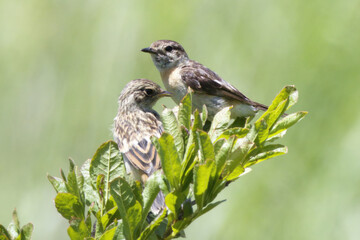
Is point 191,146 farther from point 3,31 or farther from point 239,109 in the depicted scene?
point 3,31

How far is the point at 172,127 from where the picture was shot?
2.14 metres

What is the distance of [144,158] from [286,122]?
1.47m

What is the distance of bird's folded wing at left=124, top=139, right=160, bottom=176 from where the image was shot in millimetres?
3459

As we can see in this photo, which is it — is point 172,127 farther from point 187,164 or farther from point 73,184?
point 73,184

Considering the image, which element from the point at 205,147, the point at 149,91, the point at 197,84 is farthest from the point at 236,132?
the point at 197,84

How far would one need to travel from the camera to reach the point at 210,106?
16.1 feet

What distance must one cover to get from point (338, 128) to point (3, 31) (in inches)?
161

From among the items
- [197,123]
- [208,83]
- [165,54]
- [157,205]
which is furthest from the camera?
[165,54]

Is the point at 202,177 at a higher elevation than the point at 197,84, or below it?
below

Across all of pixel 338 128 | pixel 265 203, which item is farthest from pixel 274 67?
pixel 265 203

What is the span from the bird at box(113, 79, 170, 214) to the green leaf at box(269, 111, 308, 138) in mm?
1261

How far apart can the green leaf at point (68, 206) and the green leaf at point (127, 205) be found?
7.4 inches

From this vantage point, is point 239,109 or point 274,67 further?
point 274,67

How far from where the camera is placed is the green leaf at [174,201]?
191cm
